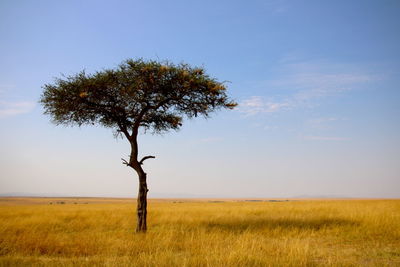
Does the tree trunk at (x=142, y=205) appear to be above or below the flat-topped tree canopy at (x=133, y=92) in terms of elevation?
below

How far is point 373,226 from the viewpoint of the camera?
16250 millimetres

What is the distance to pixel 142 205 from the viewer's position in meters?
16.1

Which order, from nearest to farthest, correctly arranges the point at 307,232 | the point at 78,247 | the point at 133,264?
the point at 133,264
the point at 78,247
the point at 307,232

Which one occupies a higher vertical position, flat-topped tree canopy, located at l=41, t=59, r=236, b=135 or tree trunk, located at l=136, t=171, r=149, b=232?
flat-topped tree canopy, located at l=41, t=59, r=236, b=135

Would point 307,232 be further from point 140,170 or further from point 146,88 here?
point 146,88

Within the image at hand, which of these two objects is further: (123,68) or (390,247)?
(123,68)

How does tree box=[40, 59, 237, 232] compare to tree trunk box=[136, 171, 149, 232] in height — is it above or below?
above

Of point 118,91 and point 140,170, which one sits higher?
point 118,91

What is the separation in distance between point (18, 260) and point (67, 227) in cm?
1111

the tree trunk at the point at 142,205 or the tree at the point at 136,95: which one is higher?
the tree at the point at 136,95

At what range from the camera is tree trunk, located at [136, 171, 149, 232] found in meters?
15.9

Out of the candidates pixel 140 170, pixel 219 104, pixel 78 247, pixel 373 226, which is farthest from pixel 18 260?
pixel 373 226

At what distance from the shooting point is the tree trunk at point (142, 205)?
52.1 ft

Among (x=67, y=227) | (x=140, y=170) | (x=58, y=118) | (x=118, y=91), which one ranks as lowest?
(x=67, y=227)
